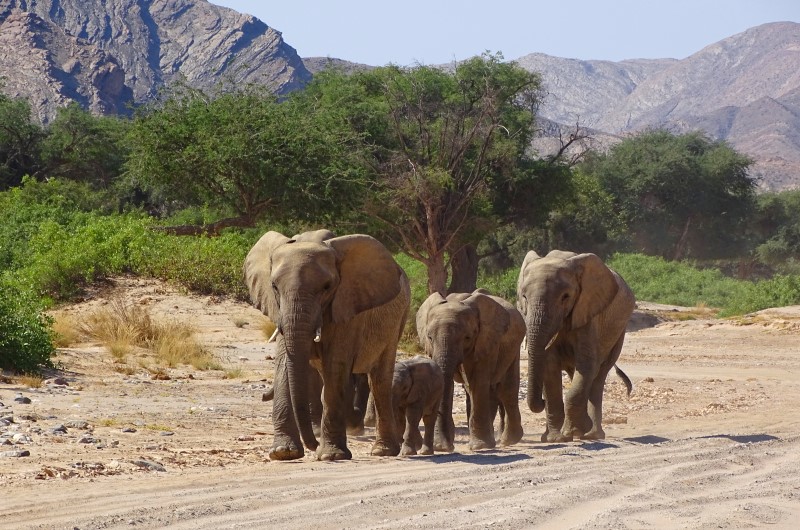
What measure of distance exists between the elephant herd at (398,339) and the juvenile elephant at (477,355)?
0.01 m

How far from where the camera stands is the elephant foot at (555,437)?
1368 centimetres

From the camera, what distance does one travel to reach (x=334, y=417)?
1097 centimetres

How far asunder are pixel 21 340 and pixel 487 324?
20.3ft

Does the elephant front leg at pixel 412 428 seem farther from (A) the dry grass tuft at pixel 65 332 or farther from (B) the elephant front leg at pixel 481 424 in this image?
(A) the dry grass tuft at pixel 65 332

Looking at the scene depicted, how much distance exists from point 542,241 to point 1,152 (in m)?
22.0

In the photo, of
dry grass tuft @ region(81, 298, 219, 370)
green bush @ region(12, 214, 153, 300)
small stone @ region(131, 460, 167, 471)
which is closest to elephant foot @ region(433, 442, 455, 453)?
small stone @ region(131, 460, 167, 471)

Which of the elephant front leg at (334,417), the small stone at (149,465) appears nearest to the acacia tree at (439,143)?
the elephant front leg at (334,417)

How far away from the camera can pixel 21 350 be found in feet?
53.7

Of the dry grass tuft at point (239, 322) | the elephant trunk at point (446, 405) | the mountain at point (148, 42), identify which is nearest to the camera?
the elephant trunk at point (446, 405)

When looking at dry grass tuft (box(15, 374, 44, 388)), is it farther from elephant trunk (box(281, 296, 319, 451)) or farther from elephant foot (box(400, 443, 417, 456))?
elephant trunk (box(281, 296, 319, 451))

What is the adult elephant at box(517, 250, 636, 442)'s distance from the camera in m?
13.6

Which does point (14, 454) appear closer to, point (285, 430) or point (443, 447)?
point (285, 430)

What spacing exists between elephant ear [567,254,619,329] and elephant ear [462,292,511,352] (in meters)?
0.83

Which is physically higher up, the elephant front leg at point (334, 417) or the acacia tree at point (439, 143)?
the acacia tree at point (439, 143)
